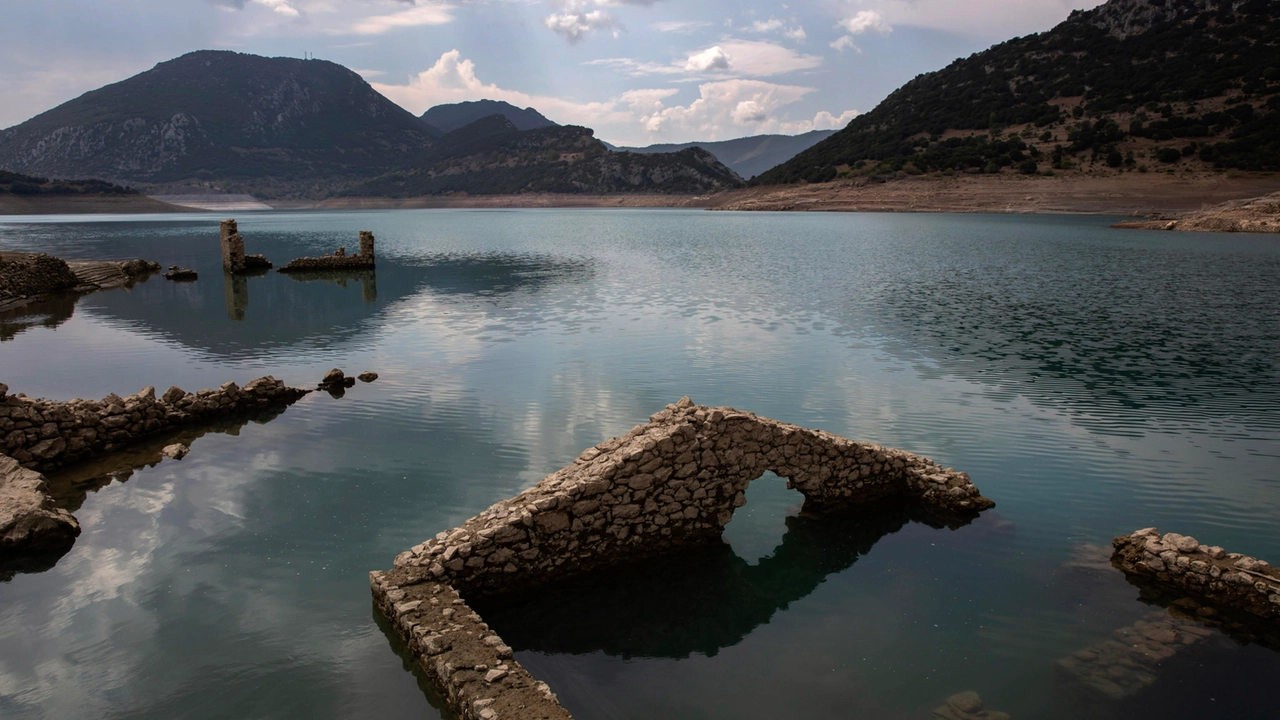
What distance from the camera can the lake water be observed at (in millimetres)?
7438

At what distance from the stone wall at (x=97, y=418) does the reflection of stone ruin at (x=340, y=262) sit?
1219 inches

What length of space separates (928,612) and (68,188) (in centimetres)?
18429

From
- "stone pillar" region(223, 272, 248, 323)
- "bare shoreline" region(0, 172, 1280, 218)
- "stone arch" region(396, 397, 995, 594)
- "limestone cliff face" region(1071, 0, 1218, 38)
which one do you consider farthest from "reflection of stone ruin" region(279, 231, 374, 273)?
"limestone cliff face" region(1071, 0, 1218, 38)

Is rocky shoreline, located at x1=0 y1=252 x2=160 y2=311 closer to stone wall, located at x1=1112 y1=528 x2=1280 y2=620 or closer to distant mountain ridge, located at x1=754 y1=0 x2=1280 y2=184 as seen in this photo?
stone wall, located at x1=1112 y1=528 x2=1280 y2=620

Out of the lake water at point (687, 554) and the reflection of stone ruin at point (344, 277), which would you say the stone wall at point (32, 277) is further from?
the reflection of stone ruin at point (344, 277)

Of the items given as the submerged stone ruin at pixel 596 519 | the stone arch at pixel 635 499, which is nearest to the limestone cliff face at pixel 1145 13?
the submerged stone ruin at pixel 596 519

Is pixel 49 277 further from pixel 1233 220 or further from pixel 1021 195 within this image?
pixel 1021 195

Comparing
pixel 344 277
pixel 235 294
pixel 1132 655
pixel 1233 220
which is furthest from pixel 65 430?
pixel 1233 220

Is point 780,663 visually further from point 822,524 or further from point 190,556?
point 190,556

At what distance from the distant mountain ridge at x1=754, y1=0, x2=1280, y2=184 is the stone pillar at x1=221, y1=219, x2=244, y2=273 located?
97593 mm

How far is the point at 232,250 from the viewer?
44.2 m

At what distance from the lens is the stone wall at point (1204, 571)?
8.41 meters

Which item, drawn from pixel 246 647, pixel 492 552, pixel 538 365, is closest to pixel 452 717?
pixel 492 552

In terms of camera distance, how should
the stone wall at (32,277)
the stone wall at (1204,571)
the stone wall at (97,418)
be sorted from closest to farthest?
the stone wall at (1204,571)
the stone wall at (97,418)
the stone wall at (32,277)
